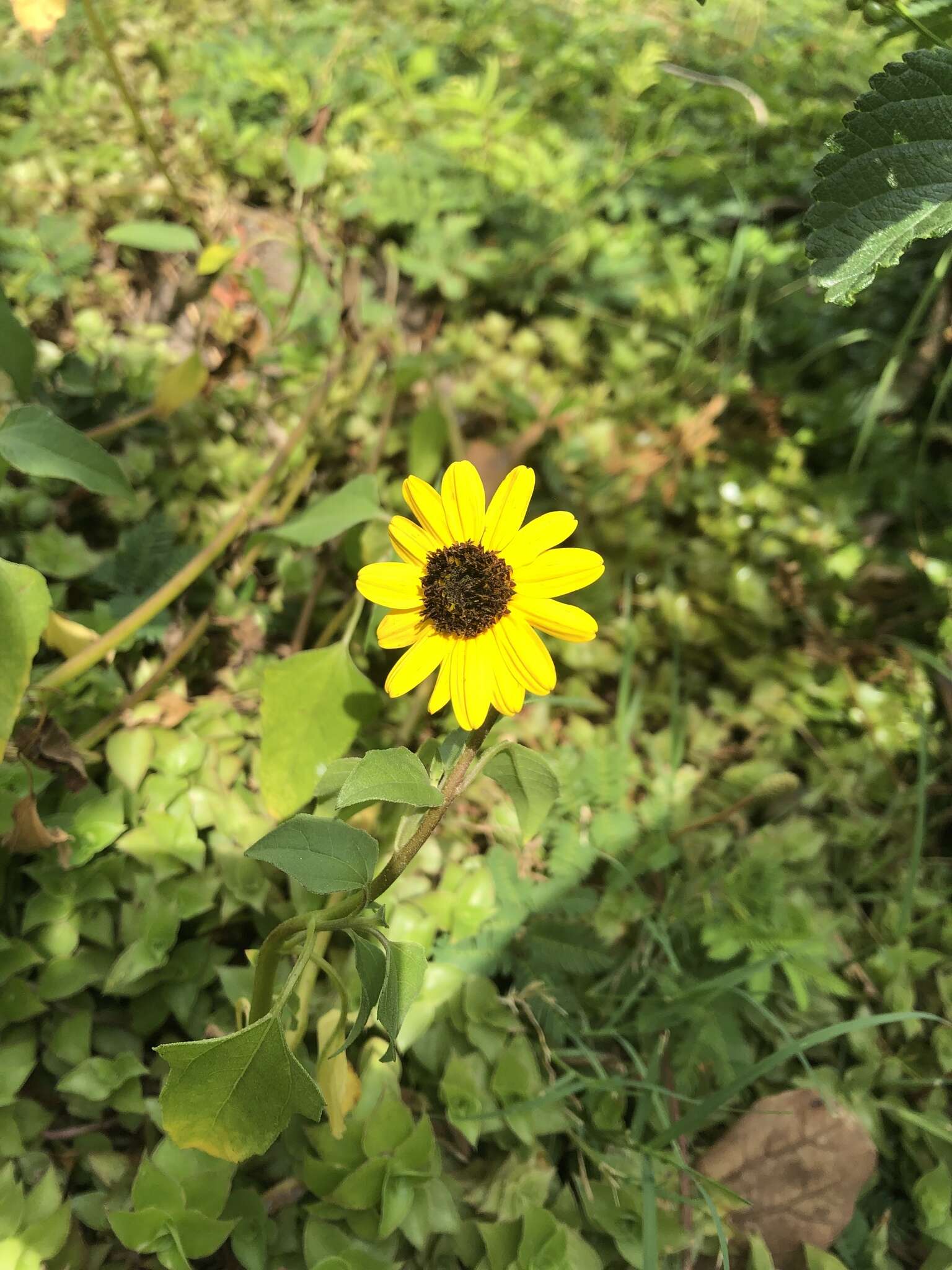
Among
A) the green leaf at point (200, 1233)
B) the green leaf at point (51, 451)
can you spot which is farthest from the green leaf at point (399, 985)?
the green leaf at point (51, 451)

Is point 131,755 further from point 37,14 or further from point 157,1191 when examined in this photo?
point 37,14

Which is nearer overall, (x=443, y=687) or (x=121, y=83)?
(x=443, y=687)

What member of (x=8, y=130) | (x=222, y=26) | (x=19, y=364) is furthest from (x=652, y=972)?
(x=222, y=26)

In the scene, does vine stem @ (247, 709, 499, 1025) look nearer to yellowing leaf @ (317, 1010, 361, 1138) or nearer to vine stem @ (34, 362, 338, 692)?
yellowing leaf @ (317, 1010, 361, 1138)

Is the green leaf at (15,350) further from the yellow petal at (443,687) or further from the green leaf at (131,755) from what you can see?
the yellow petal at (443,687)

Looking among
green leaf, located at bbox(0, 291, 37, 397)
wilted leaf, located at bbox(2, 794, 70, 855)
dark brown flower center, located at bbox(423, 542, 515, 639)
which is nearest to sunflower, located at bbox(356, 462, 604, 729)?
dark brown flower center, located at bbox(423, 542, 515, 639)

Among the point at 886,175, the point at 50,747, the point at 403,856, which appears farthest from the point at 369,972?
the point at 886,175
